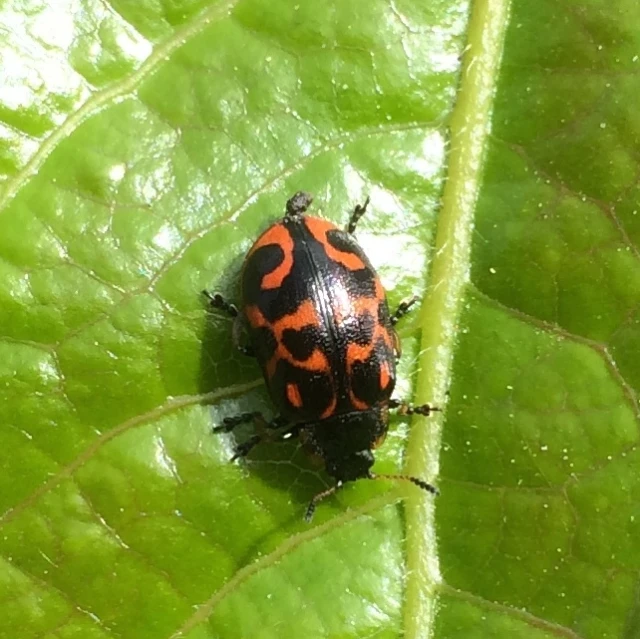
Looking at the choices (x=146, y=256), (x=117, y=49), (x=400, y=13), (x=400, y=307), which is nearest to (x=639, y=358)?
(x=400, y=307)

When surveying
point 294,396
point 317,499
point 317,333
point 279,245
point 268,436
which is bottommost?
point 317,499

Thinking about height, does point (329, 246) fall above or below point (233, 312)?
above

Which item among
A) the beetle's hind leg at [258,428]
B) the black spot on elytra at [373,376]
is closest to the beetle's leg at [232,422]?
the beetle's hind leg at [258,428]

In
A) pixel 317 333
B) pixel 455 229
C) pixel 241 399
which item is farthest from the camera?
pixel 317 333

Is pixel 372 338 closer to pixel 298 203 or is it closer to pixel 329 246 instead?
pixel 329 246

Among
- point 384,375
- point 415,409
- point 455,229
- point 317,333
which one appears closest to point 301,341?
point 317,333

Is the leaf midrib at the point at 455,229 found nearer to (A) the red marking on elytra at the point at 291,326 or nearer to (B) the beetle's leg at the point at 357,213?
(B) the beetle's leg at the point at 357,213
